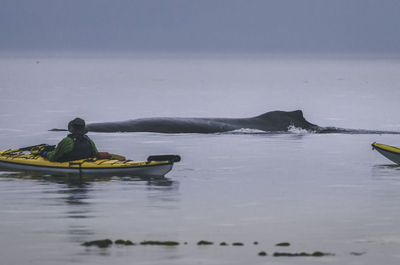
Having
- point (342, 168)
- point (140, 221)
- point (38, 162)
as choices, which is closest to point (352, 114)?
point (342, 168)

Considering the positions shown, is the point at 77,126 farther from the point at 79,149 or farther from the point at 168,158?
the point at 168,158

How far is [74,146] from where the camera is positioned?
2722 centimetres

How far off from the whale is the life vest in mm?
15106

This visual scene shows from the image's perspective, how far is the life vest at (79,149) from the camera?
2727cm

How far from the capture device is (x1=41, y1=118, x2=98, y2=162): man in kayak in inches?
1067

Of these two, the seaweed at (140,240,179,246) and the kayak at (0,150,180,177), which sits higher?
the kayak at (0,150,180,177)

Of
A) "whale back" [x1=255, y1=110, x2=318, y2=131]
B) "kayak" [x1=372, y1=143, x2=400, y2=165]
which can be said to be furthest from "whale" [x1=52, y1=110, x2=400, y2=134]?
"kayak" [x1=372, y1=143, x2=400, y2=165]

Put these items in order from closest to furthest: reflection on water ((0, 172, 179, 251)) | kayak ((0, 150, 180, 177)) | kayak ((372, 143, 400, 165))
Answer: reflection on water ((0, 172, 179, 251)) < kayak ((0, 150, 180, 177)) < kayak ((372, 143, 400, 165))

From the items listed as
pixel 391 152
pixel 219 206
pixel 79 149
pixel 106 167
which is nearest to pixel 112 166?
pixel 106 167

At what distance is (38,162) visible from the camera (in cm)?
2788

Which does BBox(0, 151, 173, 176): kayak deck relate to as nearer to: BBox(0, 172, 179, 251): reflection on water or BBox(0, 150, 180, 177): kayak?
BBox(0, 150, 180, 177): kayak

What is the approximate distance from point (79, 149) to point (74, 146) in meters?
0.15

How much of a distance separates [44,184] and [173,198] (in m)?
3.48

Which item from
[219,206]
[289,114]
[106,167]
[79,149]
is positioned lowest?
[219,206]
